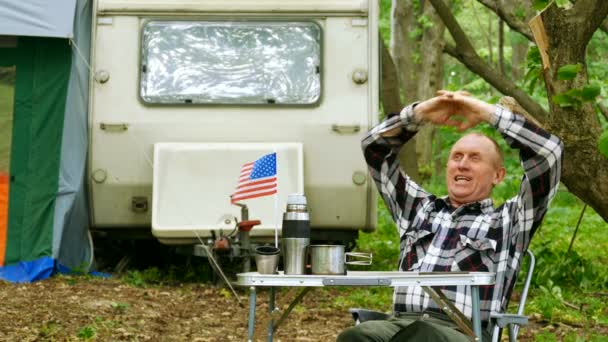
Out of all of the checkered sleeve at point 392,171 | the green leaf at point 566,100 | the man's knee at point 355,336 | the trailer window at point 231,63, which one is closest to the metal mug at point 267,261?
the man's knee at point 355,336

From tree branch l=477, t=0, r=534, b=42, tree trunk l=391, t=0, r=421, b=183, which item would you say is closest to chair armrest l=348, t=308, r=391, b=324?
tree branch l=477, t=0, r=534, b=42

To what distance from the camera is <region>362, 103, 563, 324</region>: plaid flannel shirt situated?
406 centimetres

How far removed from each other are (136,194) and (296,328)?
2283 mm

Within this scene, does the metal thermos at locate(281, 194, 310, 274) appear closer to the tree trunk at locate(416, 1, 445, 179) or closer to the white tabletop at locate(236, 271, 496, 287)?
the white tabletop at locate(236, 271, 496, 287)

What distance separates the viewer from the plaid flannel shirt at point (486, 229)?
4059mm

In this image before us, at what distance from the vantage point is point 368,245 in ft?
42.5

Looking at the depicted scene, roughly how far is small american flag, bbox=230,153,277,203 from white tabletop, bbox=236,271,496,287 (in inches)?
101

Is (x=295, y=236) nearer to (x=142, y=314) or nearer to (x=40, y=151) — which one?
(x=142, y=314)

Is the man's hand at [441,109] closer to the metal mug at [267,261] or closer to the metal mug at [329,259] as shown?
the metal mug at [329,259]

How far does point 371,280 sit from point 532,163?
2.83 feet


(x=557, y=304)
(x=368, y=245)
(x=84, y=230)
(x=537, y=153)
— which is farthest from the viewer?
(x=368, y=245)

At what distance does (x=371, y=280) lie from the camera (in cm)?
359

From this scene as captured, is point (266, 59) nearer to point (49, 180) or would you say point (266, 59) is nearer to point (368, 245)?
point (49, 180)

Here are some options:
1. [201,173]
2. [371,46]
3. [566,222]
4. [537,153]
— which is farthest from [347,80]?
[566,222]
